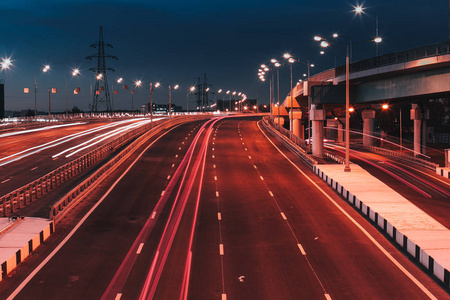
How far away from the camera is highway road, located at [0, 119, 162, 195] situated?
124ft

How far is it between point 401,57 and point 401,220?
22671mm

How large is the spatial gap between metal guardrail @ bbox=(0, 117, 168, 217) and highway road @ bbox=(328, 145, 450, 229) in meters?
20.8

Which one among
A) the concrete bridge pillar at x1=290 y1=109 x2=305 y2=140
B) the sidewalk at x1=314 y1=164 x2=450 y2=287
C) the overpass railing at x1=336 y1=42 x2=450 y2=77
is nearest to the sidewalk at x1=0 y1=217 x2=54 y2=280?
the sidewalk at x1=314 y1=164 x2=450 y2=287

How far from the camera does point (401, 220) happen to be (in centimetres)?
2194

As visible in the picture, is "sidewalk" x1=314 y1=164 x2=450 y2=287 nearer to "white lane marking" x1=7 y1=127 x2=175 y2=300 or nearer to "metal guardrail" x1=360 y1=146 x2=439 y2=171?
"metal guardrail" x1=360 y1=146 x2=439 y2=171

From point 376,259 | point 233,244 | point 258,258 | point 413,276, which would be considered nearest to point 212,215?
point 233,244

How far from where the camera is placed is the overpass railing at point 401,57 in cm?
3572

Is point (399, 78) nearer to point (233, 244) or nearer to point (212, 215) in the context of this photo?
point (212, 215)

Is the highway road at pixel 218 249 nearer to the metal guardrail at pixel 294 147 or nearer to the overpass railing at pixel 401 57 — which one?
the metal guardrail at pixel 294 147

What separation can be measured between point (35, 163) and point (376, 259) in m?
35.4

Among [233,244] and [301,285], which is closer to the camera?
[301,285]

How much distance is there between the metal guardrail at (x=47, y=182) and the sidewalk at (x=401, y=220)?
17572 mm

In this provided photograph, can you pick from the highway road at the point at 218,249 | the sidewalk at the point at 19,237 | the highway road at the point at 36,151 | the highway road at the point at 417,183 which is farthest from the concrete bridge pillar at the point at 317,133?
the sidewalk at the point at 19,237

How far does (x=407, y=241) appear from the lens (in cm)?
1848
